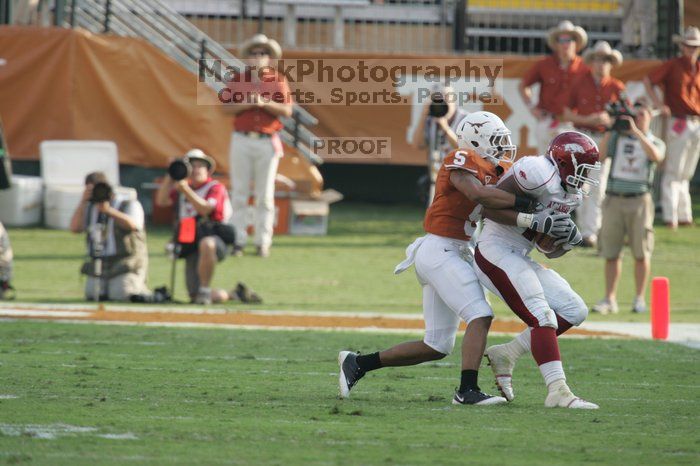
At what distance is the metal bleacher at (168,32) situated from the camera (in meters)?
17.8

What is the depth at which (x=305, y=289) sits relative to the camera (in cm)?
1355

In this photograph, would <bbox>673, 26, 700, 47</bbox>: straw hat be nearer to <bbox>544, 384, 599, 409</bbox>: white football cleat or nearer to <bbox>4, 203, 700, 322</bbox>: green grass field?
<bbox>4, 203, 700, 322</bbox>: green grass field

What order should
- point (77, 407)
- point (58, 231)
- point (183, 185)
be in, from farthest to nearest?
point (58, 231)
point (183, 185)
point (77, 407)

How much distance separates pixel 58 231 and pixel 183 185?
474 centimetres

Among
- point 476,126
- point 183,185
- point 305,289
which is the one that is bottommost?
point 305,289

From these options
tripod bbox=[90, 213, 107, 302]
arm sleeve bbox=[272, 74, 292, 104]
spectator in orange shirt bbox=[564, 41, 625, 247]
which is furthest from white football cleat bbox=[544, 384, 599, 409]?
spectator in orange shirt bbox=[564, 41, 625, 247]

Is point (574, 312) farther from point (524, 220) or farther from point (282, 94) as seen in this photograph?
point (282, 94)

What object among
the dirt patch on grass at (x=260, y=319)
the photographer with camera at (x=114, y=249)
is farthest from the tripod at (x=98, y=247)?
the dirt patch on grass at (x=260, y=319)

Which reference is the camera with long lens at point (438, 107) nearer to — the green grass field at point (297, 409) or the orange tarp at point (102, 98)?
the green grass field at point (297, 409)

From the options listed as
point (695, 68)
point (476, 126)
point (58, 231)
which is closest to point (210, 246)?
point (58, 231)

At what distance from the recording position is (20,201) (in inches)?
660

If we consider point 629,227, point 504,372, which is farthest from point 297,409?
point 629,227

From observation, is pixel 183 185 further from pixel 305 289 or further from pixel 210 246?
pixel 305 289

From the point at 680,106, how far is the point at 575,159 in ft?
35.0
